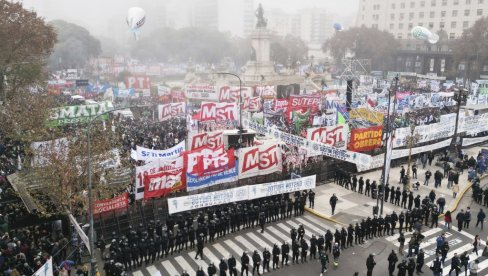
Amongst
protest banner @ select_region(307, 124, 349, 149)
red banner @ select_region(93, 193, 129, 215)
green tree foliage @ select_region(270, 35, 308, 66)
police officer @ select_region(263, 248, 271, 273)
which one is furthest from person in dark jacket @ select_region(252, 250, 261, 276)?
green tree foliage @ select_region(270, 35, 308, 66)

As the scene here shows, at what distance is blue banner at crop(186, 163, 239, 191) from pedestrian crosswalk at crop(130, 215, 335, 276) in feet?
9.02

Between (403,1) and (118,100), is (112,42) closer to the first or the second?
(403,1)

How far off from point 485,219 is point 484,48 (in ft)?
202

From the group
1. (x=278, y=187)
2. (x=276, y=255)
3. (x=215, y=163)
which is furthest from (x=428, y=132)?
(x=276, y=255)

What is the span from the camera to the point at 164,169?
1941cm

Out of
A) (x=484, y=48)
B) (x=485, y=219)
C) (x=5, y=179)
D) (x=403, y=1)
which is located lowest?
(x=485, y=219)

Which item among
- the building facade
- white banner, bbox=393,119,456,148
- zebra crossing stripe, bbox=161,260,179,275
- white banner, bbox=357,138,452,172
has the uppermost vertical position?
the building facade

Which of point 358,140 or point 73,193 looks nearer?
point 73,193

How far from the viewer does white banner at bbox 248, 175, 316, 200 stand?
2064 centimetres

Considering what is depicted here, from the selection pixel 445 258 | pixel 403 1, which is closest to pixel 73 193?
pixel 445 258

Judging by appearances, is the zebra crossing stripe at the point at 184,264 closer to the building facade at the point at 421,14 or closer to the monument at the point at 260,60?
the monument at the point at 260,60

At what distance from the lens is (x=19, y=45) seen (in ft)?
112

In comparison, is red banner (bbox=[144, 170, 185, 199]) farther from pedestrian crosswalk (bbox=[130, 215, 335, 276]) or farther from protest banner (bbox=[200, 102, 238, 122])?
protest banner (bbox=[200, 102, 238, 122])

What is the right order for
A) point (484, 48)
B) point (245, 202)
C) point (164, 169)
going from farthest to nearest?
point (484, 48), point (245, 202), point (164, 169)
